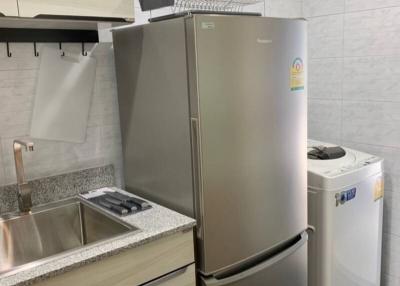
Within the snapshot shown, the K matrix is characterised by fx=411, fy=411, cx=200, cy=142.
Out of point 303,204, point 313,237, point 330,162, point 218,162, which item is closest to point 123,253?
point 218,162

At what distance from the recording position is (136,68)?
1600 millimetres

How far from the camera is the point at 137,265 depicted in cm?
131

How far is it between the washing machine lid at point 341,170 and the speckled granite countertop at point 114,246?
2.48 feet

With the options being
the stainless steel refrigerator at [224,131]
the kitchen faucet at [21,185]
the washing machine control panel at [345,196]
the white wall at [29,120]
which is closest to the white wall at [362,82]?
the washing machine control panel at [345,196]

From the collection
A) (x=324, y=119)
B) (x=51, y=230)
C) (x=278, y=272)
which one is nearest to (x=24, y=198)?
(x=51, y=230)

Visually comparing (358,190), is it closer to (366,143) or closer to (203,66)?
(366,143)

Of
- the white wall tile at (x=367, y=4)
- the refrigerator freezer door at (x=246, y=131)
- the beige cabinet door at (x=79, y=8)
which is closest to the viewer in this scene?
the beige cabinet door at (x=79, y=8)

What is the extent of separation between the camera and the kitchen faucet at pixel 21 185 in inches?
59.6

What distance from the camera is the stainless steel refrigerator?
1357 millimetres

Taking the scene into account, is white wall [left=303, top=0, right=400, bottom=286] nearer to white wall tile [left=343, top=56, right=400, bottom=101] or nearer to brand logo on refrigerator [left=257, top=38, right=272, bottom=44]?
white wall tile [left=343, top=56, right=400, bottom=101]

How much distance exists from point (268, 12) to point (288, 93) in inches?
42.2

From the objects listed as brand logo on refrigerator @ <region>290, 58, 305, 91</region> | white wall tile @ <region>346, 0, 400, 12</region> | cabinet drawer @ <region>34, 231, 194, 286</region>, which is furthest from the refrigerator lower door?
white wall tile @ <region>346, 0, 400, 12</region>

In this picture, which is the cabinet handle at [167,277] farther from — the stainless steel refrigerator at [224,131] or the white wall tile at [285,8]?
the white wall tile at [285,8]

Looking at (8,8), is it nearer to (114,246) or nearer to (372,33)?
(114,246)
